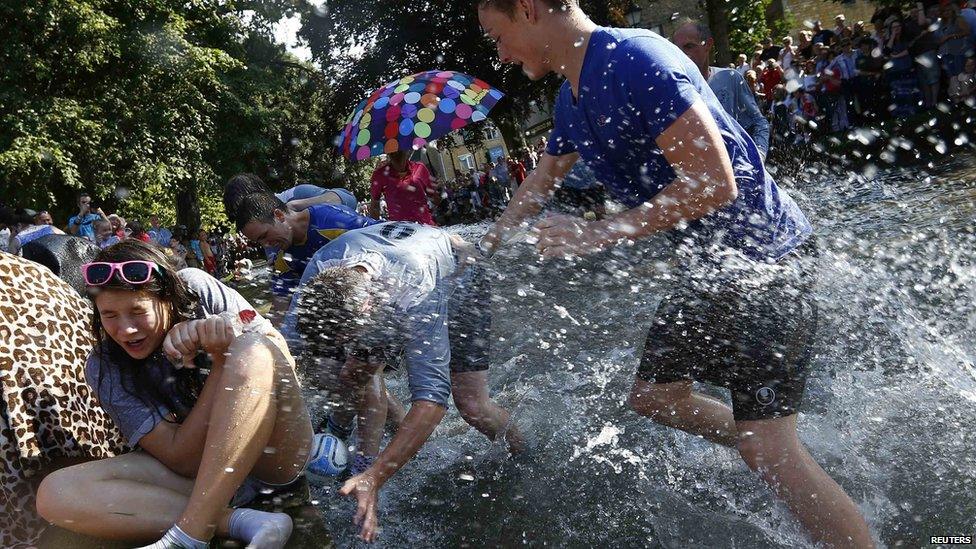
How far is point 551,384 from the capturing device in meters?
4.18

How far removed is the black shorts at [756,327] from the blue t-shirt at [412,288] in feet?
3.12

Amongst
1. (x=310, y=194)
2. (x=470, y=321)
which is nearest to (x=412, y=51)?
(x=310, y=194)

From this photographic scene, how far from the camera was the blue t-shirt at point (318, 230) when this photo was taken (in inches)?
151

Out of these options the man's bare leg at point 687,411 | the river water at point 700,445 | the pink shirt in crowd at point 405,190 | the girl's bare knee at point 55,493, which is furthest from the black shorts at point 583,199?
the pink shirt in crowd at point 405,190

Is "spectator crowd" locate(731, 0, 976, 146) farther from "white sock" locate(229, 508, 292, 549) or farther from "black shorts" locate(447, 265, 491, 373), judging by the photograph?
"white sock" locate(229, 508, 292, 549)

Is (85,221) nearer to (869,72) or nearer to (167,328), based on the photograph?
(869,72)

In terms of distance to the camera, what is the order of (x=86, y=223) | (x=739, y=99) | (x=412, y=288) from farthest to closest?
1. (x=86, y=223)
2. (x=739, y=99)
3. (x=412, y=288)

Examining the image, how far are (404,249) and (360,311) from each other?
29 cm

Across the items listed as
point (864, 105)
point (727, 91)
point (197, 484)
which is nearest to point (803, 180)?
point (864, 105)

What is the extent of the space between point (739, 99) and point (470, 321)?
10.9 ft

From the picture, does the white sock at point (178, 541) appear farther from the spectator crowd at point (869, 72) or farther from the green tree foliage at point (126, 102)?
the green tree foliage at point (126, 102)

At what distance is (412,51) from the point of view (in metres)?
27.7

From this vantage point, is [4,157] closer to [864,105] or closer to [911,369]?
[864,105]

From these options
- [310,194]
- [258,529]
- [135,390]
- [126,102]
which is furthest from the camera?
[126,102]
